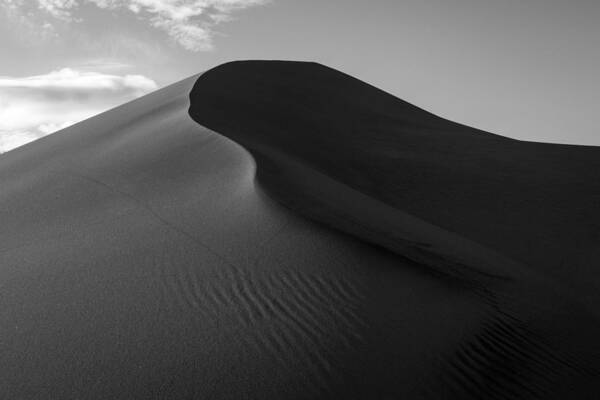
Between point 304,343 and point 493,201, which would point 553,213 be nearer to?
point 493,201

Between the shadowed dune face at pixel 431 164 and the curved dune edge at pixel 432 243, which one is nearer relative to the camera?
the curved dune edge at pixel 432 243

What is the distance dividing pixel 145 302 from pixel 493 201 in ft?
20.0

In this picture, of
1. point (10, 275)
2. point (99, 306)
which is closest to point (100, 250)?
point (10, 275)

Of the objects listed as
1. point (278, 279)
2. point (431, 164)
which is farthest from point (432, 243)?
point (431, 164)

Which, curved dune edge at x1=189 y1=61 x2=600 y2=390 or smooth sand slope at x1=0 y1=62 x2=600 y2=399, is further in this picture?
curved dune edge at x1=189 y1=61 x2=600 y2=390

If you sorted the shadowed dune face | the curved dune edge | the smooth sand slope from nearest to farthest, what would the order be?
the smooth sand slope, the curved dune edge, the shadowed dune face

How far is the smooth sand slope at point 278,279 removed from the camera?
351cm

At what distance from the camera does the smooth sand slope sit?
3.51 metres

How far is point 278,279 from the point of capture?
14.1 feet

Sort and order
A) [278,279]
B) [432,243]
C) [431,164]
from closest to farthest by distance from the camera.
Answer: [278,279] → [432,243] → [431,164]

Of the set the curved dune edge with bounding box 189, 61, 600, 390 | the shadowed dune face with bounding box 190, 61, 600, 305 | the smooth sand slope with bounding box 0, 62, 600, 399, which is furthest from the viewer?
the shadowed dune face with bounding box 190, 61, 600, 305

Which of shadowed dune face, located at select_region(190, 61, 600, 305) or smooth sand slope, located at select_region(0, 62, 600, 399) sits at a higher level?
shadowed dune face, located at select_region(190, 61, 600, 305)

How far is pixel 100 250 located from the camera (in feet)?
16.9

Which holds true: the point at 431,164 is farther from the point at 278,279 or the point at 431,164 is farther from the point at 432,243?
the point at 278,279
